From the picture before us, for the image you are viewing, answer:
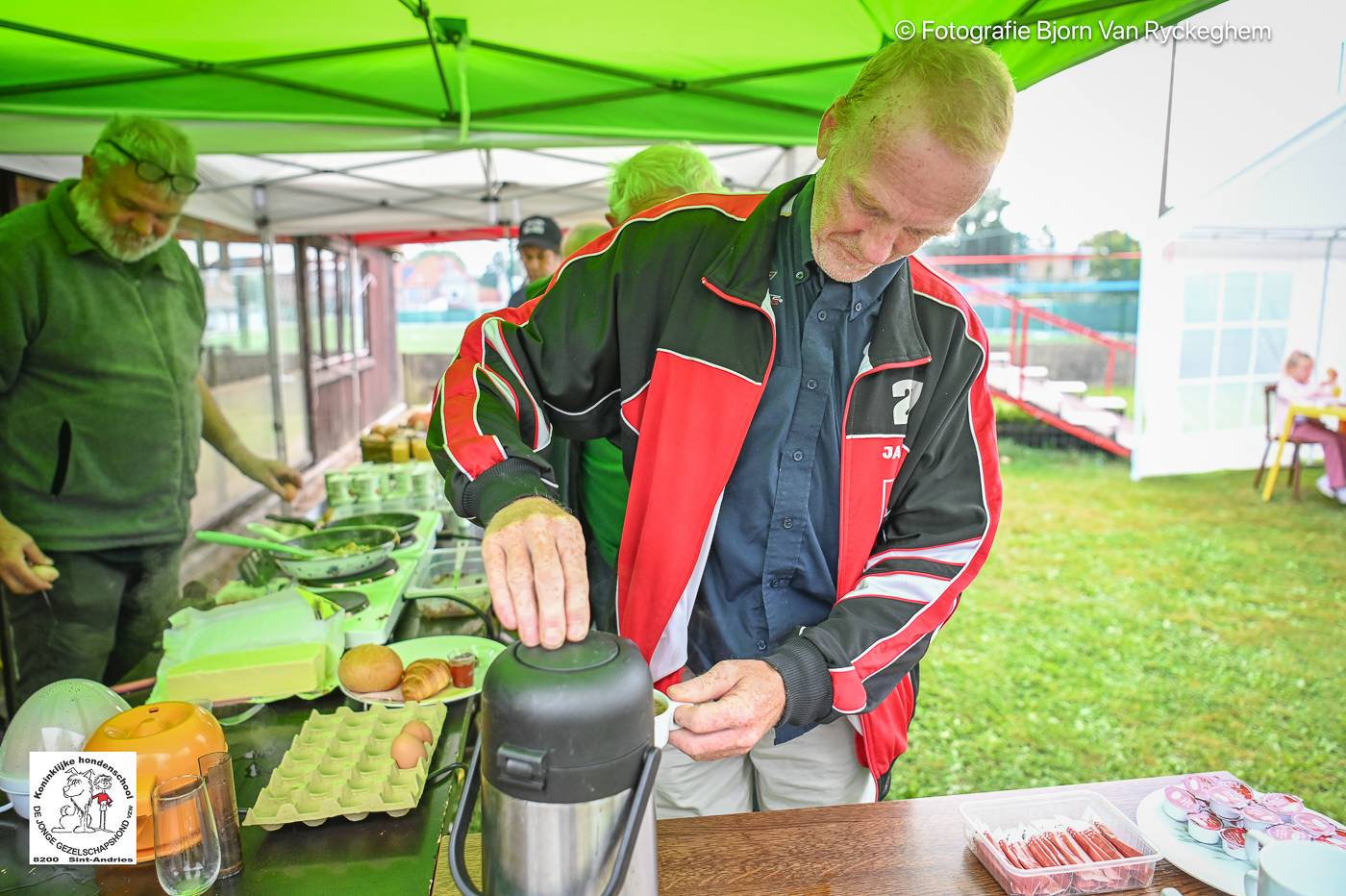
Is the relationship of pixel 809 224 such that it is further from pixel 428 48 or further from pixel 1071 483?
pixel 1071 483

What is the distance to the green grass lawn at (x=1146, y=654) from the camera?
4.18m

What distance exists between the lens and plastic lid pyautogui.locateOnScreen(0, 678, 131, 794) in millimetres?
1279

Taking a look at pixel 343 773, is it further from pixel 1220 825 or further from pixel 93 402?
pixel 93 402

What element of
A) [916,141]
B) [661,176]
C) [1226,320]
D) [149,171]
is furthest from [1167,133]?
[1226,320]

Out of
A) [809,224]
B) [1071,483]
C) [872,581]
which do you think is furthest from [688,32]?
[1071,483]

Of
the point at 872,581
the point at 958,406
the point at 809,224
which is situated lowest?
the point at 872,581

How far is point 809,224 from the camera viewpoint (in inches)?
58.9

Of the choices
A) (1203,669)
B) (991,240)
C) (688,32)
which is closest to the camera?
(688,32)

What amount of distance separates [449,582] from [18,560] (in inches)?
44.5

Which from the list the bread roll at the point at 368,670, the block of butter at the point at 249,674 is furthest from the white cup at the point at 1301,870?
the block of butter at the point at 249,674

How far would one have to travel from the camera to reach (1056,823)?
1.31m

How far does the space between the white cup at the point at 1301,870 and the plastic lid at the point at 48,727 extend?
1.55 m

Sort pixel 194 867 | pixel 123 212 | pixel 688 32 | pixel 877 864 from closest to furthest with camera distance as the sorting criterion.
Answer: pixel 194 867, pixel 877 864, pixel 123 212, pixel 688 32

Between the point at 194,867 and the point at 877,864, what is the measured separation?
94 centimetres
